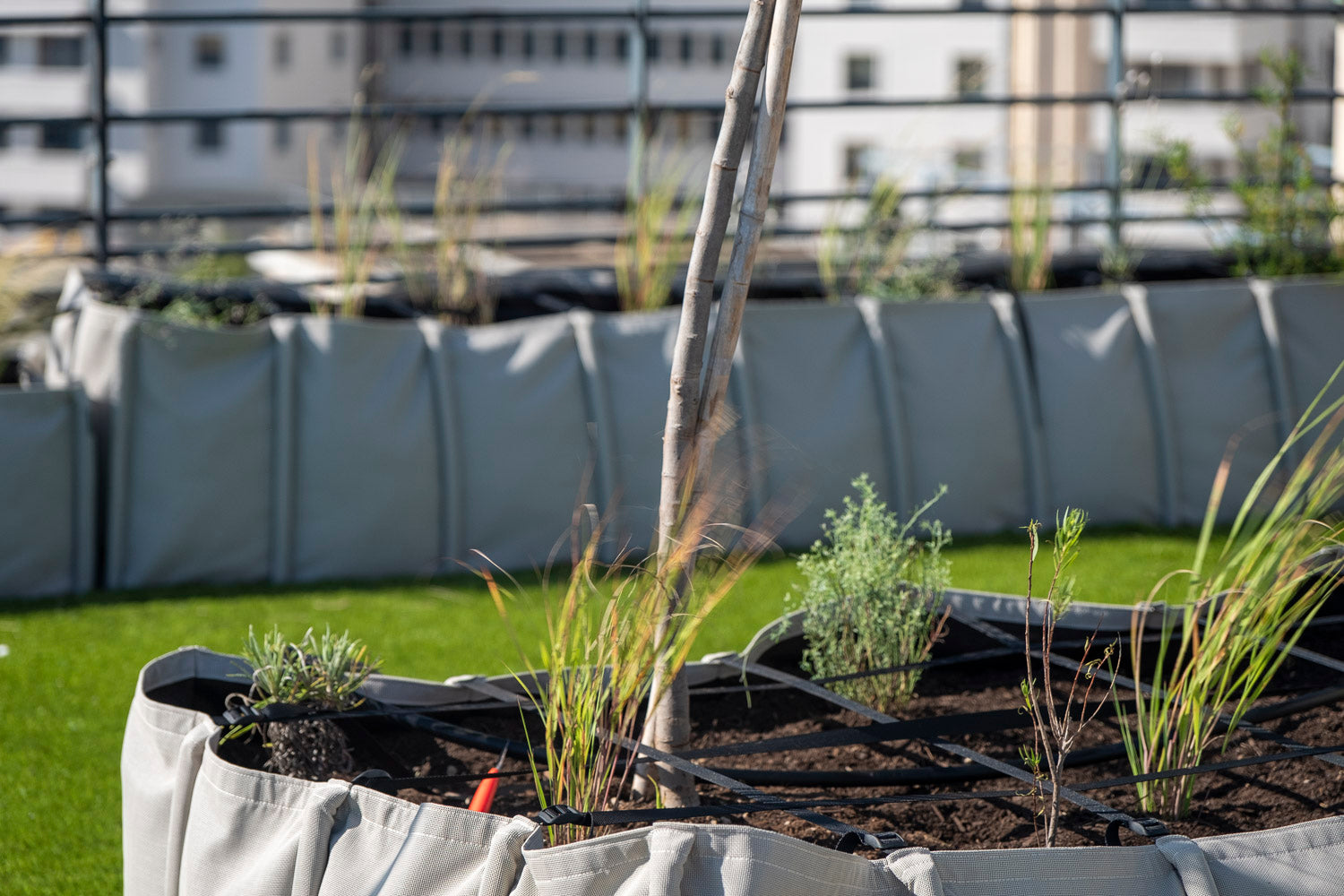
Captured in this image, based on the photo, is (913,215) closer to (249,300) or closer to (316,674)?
(249,300)

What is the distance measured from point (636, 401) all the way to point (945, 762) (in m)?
2.13

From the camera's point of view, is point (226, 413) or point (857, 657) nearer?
point (857, 657)

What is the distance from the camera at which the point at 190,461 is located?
3.93 m

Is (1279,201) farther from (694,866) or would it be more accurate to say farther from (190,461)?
(694,866)

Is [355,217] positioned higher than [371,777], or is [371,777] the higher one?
[355,217]

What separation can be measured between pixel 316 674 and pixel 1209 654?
1273 millimetres

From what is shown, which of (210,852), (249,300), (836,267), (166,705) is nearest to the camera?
(210,852)

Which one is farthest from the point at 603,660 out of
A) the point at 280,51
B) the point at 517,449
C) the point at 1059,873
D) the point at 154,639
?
the point at 280,51

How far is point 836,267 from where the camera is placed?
16.0 ft

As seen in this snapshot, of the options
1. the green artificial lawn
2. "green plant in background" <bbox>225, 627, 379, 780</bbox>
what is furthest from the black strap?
the green artificial lawn

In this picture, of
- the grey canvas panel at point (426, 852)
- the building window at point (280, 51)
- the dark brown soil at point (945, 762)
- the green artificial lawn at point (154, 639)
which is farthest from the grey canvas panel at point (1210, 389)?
the building window at point (280, 51)

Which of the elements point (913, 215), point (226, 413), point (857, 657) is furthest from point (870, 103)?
point (857, 657)

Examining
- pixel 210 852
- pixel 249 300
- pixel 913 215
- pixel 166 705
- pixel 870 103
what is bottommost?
pixel 210 852

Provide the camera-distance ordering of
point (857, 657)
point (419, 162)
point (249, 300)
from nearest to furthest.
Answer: point (857, 657), point (249, 300), point (419, 162)
